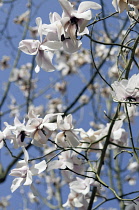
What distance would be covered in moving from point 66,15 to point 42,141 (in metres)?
0.37

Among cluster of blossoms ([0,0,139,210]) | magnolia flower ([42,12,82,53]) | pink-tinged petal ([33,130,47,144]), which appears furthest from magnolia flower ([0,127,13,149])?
magnolia flower ([42,12,82,53])

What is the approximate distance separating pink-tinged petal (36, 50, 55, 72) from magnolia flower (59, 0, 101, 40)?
0.43 feet

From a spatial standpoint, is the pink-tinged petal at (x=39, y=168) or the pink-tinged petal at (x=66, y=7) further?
the pink-tinged petal at (x=39, y=168)

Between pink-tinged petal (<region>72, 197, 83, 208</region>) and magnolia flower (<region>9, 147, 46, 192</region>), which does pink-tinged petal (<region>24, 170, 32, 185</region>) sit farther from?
pink-tinged petal (<region>72, 197, 83, 208</region>)

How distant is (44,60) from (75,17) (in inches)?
7.0

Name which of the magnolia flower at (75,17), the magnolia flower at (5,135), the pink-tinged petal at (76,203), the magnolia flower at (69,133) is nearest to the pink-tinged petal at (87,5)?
the magnolia flower at (75,17)

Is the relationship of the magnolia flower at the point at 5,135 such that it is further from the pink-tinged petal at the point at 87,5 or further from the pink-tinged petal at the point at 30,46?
the pink-tinged petal at the point at 87,5

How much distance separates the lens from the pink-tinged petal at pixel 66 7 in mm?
842

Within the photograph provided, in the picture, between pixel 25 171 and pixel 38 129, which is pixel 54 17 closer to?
pixel 38 129

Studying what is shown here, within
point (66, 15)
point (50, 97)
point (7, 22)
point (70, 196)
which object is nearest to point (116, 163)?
point (50, 97)

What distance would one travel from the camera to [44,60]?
986 millimetres

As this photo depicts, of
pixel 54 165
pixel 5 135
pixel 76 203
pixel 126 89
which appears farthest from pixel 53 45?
pixel 76 203

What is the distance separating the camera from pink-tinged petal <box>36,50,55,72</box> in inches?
38.4

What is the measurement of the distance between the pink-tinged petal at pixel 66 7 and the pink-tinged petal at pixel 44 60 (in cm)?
15
